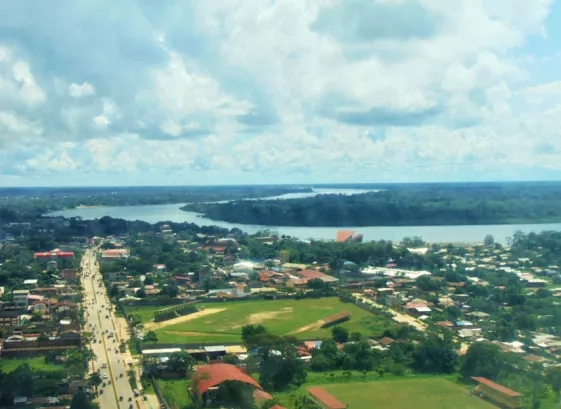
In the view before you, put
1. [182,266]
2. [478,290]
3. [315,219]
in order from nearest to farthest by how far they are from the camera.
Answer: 1. [478,290]
2. [182,266]
3. [315,219]

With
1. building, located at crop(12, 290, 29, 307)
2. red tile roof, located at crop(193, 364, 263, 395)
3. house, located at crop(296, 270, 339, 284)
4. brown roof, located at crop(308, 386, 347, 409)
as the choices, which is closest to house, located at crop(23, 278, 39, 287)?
building, located at crop(12, 290, 29, 307)

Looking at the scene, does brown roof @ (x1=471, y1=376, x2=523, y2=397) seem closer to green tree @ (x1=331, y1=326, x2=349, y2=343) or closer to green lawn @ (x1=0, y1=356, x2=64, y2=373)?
green tree @ (x1=331, y1=326, x2=349, y2=343)

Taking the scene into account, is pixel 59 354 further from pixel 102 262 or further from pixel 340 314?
pixel 102 262

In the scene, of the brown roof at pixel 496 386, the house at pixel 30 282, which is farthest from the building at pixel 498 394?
the house at pixel 30 282

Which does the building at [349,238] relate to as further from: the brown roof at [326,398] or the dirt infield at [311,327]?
the brown roof at [326,398]

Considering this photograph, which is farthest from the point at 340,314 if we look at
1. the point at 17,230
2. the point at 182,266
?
the point at 17,230

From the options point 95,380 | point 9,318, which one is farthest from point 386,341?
point 9,318

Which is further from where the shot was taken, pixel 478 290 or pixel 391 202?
pixel 391 202
